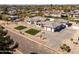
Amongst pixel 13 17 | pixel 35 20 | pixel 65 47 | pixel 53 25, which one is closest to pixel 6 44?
pixel 13 17

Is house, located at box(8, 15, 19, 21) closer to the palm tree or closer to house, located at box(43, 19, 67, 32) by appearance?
the palm tree

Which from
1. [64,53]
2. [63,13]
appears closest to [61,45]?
[64,53]

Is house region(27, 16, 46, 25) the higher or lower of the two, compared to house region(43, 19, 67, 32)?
higher

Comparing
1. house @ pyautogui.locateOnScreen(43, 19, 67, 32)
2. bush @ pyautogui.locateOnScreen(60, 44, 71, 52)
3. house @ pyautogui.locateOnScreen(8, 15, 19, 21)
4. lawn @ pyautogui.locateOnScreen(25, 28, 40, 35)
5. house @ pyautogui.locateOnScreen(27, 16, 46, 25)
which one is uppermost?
house @ pyautogui.locateOnScreen(8, 15, 19, 21)

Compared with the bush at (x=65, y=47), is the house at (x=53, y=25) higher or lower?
higher

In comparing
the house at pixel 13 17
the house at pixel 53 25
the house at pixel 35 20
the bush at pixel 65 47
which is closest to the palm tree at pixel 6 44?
the house at pixel 13 17

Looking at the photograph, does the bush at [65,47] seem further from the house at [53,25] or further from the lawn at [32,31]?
the lawn at [32,31]

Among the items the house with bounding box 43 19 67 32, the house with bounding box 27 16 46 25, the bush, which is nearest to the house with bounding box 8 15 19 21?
the house with bounding box 27 16 46 25
